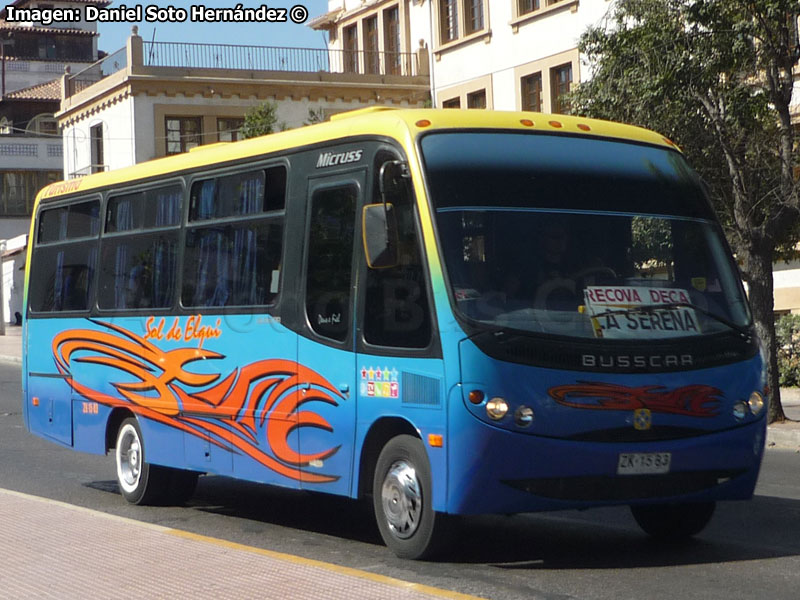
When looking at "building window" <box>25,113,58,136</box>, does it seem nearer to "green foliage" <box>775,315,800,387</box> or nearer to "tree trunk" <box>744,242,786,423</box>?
"green foliage" <box>775,315,800,387</box>

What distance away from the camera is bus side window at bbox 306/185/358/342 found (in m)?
9.11

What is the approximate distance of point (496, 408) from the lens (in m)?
7.89

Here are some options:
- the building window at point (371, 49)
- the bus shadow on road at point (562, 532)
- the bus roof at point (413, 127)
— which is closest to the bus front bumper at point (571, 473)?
the bus shadow on road at point (562, 532)

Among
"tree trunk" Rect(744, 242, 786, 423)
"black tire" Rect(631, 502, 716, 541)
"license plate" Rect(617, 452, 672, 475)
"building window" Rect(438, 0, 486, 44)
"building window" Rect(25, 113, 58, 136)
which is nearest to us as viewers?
"license plate" Rect(617, 452, 672, 475)

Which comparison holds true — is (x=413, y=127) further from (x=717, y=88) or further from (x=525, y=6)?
(x=525, y=6)

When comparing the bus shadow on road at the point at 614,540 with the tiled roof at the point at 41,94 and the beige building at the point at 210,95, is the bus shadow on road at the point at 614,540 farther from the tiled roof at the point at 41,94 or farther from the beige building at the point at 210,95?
the tiled roof at the point at 41,94

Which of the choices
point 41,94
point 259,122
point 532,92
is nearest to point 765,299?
point 532,92

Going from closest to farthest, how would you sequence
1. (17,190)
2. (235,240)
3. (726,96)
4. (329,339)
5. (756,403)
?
(756,403)
(329,339)
(235,240)
(726,96)
(17,190)

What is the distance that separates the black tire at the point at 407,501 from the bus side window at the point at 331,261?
945 millimetres

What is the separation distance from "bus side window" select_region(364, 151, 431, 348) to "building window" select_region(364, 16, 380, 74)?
36079mm

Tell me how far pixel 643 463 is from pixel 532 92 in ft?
92.3

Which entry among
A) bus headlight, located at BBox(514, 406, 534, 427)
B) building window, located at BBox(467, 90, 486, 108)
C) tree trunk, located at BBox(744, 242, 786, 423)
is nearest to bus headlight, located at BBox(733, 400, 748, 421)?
bus headlight, located at BBox(514, 406, 534, 427)

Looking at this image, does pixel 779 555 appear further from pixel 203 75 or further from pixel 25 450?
pixel 203 75

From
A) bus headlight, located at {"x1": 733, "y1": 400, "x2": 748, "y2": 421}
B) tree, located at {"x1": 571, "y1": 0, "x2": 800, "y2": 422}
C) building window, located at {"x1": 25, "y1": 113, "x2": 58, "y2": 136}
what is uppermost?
building window, located at {"x1": 25, "y1": 113, "x2": 58, "y2": 136}
